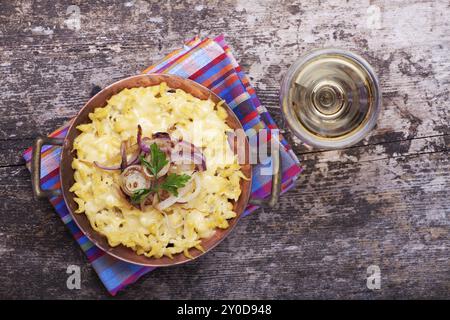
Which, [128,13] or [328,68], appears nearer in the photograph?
[328,68]

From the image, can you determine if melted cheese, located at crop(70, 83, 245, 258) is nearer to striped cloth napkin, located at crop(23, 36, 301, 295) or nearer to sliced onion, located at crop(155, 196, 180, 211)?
sliced onion, located at crop(155, 196, 180, 211)

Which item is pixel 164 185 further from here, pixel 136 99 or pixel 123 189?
pixel 136 99

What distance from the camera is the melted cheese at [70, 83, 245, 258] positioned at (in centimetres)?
217

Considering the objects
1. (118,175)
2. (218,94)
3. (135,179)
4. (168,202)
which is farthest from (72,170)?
(218,94)

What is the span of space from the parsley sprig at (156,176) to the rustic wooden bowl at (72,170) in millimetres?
300

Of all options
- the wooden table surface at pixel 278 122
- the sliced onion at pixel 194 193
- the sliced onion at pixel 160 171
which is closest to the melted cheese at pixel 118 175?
the sliced onion at pixel 194 193

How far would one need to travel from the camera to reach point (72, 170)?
2.26 metres

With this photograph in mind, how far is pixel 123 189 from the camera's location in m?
2.13

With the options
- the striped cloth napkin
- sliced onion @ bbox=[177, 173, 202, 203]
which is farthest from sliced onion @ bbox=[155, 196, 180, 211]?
the striped cloth napkin

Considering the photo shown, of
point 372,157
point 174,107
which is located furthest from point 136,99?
point 372,157

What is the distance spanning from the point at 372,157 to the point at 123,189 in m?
1.20

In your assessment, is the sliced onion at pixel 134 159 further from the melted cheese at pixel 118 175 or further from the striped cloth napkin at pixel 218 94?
the striped cloth napkin at pixel 218 94

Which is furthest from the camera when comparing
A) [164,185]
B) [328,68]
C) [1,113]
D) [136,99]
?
[1,113]

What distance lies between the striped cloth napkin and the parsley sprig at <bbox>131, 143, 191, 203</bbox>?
516 millimetres
